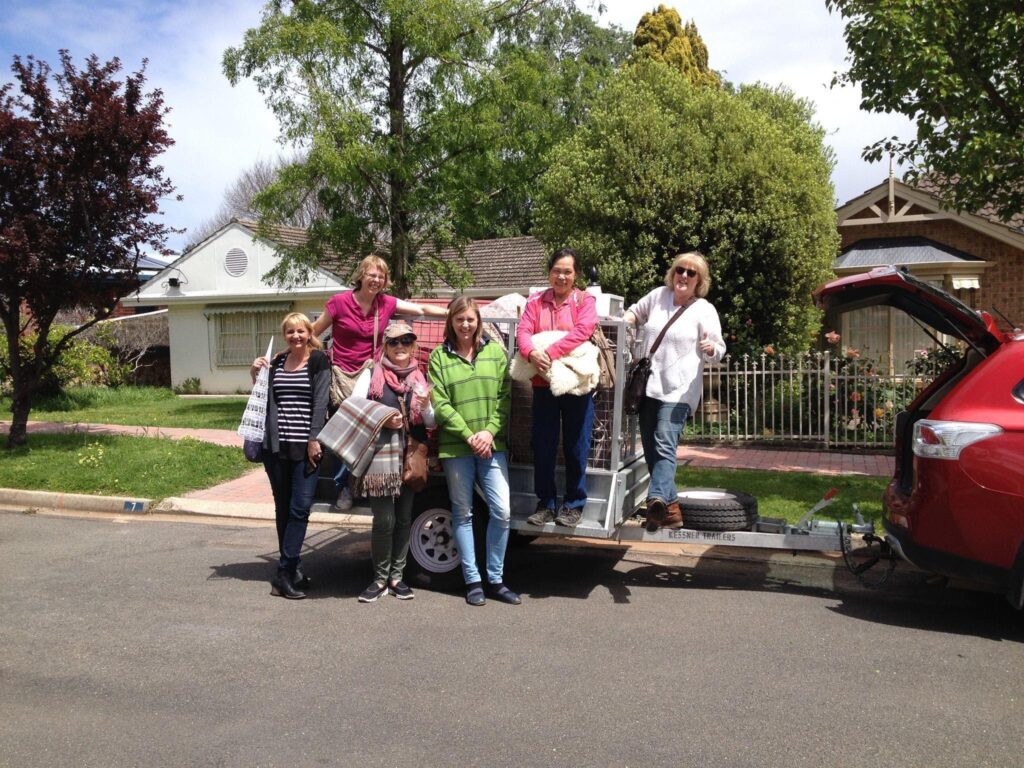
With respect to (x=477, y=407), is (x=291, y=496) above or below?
below

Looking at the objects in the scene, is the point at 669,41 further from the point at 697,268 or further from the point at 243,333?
the point at 697,268

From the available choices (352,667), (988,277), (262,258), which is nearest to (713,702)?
(352,667)

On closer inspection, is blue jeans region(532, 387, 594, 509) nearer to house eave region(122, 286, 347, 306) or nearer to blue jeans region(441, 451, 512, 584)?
blue jeans region(441, 451, 512, 584)

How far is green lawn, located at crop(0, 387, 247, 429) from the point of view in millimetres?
15609

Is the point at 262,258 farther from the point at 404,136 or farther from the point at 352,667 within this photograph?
the point at 352,667

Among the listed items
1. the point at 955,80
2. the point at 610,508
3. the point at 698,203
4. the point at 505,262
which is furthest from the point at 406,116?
the point at 610,508

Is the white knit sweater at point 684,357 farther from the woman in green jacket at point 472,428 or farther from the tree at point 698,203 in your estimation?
the tree at point 698,203

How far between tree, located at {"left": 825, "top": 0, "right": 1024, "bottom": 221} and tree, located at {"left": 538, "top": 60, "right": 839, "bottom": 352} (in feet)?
13.8

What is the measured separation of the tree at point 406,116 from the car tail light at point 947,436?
10504 mm

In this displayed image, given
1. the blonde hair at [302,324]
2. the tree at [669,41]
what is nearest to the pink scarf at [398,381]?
the blonde hair at [302,324]

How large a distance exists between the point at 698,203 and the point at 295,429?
876 cm

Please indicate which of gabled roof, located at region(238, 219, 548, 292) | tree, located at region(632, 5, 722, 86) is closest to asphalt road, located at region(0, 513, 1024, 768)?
gabled roof, located at region(238, 219, 548, 292)

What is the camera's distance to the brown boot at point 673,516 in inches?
229

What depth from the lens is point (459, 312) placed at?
5672 millimetres
